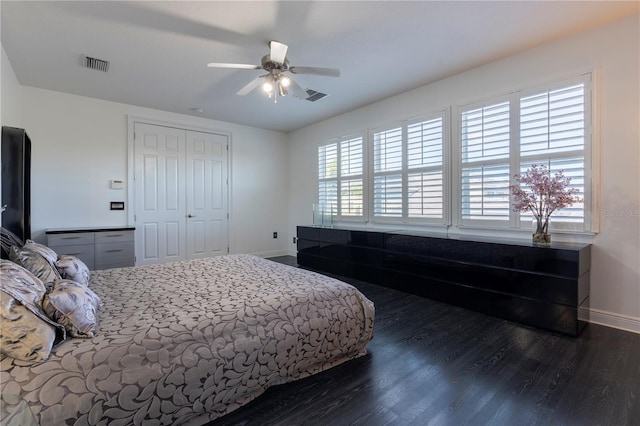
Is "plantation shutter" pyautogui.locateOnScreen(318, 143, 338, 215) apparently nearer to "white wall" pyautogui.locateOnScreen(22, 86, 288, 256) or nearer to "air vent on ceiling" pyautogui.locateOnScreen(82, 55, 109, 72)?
"white wall" pyautogui.locateOnScreen(22, 86, 288, 256)

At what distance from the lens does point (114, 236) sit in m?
4.16

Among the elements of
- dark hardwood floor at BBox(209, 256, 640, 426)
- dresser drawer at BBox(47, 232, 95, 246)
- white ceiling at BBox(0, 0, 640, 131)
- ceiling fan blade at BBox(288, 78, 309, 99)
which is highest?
white ceiling at BBox(0, 0, 640, 131)

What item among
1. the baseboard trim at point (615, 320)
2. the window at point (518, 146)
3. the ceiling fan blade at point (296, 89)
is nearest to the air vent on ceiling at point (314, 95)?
the ceiling fan blade at point (296, 89)

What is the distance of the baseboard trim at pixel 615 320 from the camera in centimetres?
258

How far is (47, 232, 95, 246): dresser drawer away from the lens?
3.72 meters

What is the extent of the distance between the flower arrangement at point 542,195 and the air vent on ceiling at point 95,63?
15.0 ft

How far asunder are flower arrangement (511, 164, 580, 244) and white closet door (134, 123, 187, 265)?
491 cm

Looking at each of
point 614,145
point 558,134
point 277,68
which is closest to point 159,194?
point 277,68

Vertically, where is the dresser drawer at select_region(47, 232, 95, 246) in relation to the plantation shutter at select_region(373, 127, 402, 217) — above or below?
below

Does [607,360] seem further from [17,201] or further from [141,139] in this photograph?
[141,139]

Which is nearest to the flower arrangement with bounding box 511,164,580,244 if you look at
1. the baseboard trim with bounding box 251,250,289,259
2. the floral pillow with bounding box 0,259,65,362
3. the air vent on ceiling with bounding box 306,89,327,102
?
the air vent on ceiling with bounding box 306,89,327,102

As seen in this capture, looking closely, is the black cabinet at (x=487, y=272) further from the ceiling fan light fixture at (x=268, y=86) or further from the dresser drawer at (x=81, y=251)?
the dresser drawer at (x=81, y=251)

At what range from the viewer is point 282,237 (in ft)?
21.5

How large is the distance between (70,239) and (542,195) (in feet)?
17.9
